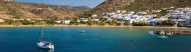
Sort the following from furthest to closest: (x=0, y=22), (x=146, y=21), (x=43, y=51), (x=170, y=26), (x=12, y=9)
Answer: (x=12, y=9), (x=0, y=22), (x=146, y=21), (x=170, y=26), (x=43, y=51)

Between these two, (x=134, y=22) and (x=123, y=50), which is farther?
(x=134, y=22)

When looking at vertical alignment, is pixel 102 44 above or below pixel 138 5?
below

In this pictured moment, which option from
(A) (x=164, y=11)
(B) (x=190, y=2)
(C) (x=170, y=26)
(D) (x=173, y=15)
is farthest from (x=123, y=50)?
(B) (x=190, y=2)

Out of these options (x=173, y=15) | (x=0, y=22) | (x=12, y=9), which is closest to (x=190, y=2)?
(x=173, y=15)

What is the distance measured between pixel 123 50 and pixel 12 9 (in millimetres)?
162100

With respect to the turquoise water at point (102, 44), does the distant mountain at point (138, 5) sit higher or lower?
higher

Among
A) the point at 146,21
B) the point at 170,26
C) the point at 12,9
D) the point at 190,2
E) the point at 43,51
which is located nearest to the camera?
the point at 43,51

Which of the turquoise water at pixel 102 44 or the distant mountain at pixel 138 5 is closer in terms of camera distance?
the turquoise water at pixel 102 44

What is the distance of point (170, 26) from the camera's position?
4274 inches

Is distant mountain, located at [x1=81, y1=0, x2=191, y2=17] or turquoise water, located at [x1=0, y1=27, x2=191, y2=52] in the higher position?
distant mountain, located at [x1=81, y1=0, x2=191, y2=17]

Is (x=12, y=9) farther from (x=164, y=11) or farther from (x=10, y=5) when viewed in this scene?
(x=164, y=11)

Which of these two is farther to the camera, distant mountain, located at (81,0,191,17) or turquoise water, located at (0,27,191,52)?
distant mountain, located at (81,0,191,17)

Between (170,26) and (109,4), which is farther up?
(109,4)

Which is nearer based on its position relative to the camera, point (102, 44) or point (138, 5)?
point (102, 44)
